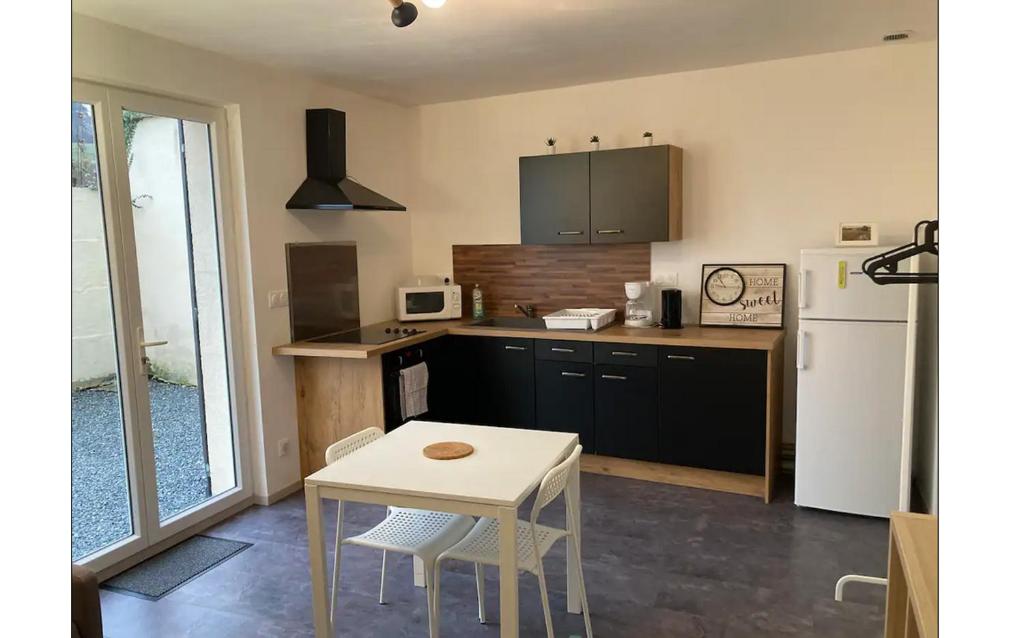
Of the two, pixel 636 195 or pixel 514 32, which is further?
pixel 636 195

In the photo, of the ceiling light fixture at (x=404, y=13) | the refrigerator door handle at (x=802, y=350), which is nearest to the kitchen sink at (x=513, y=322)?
the refrigerator door handle at (x=802, y=350)

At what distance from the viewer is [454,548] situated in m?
2.34

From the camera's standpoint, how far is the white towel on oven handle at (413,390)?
3.99 m

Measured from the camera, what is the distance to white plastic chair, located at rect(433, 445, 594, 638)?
217 cm

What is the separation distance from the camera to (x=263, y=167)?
3.82m

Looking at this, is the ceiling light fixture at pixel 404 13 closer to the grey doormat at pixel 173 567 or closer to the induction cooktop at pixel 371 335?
the induction cooktop at pixel 371 335

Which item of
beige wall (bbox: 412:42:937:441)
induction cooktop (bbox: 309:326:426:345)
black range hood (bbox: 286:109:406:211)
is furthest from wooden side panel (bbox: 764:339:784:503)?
black range hood (bbox: 286:109:406:211)

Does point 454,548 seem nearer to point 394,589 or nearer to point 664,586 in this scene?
point 394,589

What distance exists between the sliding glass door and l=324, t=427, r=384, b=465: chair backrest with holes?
1.11 metres

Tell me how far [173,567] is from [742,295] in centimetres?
343

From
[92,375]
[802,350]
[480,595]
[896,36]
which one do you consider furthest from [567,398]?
[896,36]

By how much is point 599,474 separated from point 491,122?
2.56 meters

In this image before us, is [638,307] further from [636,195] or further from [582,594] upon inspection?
[582,594]

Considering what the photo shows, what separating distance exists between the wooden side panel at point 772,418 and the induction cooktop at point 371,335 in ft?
6.82
